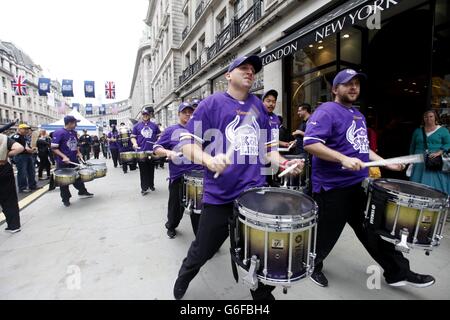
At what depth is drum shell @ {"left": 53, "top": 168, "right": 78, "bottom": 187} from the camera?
5516mm

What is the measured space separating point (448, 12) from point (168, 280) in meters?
7.45

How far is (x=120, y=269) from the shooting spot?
3.04 meters

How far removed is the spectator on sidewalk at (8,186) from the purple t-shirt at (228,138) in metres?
3.80

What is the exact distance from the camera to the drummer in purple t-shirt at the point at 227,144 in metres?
2.08

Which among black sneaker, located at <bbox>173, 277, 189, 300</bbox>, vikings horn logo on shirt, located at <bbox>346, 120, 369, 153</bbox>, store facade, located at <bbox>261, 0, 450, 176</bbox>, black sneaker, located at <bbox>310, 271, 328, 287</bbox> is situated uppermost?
store facade, located at <bbox>261, 0, 450, 176</bbox>

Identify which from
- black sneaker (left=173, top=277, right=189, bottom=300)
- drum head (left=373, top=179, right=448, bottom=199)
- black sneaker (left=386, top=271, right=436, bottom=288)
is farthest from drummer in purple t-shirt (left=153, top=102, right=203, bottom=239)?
black sneaker (left=386, top=271, right=436, bottom=288)

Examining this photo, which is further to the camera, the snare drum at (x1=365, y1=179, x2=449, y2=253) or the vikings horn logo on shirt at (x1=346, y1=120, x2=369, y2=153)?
the vikings horn logo on shirt at (x1=346, y1=120, x2=369, y2=153)

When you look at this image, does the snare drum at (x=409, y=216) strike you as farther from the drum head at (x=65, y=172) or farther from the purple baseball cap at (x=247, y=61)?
the drum head at (x=65, y=172)

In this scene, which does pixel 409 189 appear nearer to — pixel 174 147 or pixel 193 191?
pixel 193 191

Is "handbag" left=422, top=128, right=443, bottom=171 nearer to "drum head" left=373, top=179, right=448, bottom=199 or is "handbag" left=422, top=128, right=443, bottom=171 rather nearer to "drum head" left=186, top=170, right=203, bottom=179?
"drum head" left=373, top=179, right=448, bottom=199

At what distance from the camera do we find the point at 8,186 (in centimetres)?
433

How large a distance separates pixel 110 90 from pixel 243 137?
31880 millimetres

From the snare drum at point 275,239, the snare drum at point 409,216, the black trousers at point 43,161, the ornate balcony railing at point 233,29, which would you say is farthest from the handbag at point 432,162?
the black trousers at point 43,161
